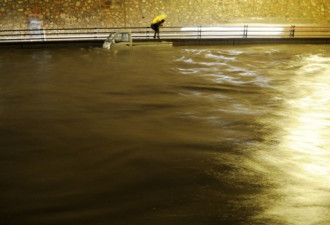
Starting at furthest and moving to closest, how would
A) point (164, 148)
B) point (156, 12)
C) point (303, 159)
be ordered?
point (156, 12)
point (164, 148)
point (303, 159)

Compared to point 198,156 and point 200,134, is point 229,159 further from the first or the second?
point 200,134

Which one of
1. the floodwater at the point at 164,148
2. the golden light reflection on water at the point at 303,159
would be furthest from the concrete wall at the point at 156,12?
the golden light reflection on water at the point at 303,159

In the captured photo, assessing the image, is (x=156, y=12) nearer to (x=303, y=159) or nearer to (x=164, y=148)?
(x=164, y=148)

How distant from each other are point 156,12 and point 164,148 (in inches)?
751

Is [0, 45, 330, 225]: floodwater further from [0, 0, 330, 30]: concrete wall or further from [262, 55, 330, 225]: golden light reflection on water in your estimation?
[0, 0, 330, 30]: concrete wall

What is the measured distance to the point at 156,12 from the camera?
22.7 meters

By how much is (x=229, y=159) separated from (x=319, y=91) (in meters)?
5.67

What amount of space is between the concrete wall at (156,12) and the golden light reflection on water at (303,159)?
15446mm

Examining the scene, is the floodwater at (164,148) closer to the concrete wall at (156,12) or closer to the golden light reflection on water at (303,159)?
the golden light reflection on water at (303,159)

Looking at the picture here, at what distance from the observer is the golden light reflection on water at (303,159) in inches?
141

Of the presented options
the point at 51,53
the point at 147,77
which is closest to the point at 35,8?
the point at 51,53

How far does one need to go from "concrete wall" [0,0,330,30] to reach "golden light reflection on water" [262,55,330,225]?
50.7 feet

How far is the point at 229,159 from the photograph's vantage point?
4836 millimetres

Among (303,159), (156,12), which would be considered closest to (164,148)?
(303,159)
